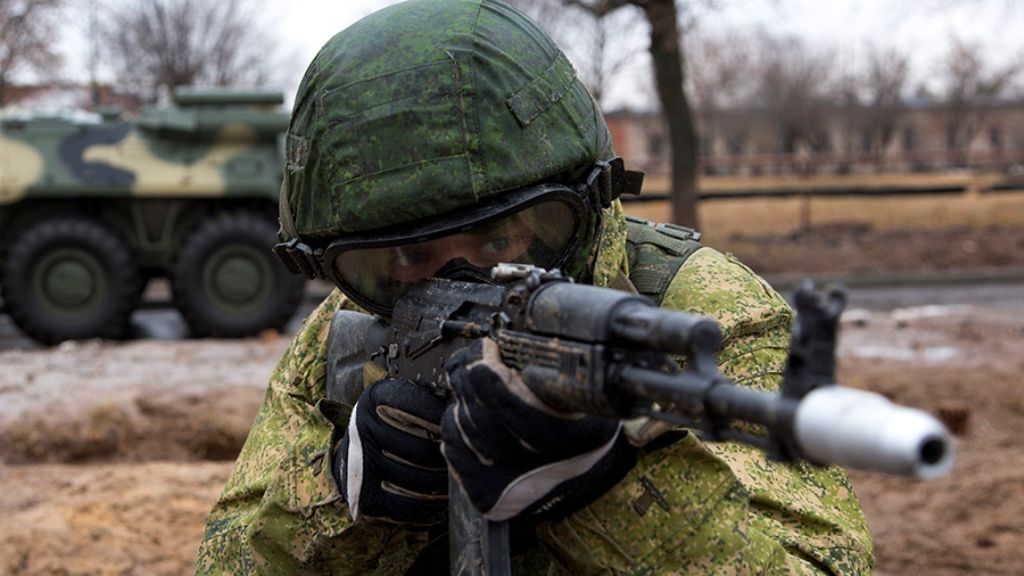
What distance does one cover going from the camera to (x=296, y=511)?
2283 millimetres

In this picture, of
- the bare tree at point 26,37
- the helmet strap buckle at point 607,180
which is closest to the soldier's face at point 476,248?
the helmet strap buckle at point 607,180

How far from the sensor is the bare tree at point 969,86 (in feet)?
120

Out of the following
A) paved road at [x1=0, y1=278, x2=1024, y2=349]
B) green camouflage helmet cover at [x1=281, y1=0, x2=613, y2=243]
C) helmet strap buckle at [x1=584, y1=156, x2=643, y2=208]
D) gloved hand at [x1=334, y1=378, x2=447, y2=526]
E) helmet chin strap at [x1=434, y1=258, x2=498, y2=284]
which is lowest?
paved road at [x1=0, y1=278, x2=1024, y2=349]

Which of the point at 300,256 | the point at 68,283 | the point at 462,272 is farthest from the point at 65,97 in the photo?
the point at 462,272

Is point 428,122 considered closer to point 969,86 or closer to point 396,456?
point 396,456

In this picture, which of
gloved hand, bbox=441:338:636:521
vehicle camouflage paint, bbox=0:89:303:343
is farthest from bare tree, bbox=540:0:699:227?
gloved hand, bbox=441:338:636:521

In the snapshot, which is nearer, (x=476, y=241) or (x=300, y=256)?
(x=476, y=241)

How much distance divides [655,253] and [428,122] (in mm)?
531

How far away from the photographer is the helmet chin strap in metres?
2.15

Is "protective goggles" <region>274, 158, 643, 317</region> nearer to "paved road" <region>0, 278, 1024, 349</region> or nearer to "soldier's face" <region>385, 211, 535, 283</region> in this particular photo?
"soldier's face" <region>385, 211, 535, 283</region>

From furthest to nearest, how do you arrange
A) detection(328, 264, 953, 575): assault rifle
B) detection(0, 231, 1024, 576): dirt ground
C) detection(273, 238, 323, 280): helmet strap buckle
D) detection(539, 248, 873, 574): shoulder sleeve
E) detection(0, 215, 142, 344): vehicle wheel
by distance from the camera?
detection(0, 215, 142, 344): vehicle wheel → detection(0, 231, 1024, 576): dirt ground → detection(273, 238, 323, 280): helmet strap buckle → detection(539, 248, 873, 574): shoulder sleeve → detection(328, 264, 953, 575): assault rifle

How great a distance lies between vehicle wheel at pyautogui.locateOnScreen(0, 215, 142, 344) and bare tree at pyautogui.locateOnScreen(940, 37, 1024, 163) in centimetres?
3026

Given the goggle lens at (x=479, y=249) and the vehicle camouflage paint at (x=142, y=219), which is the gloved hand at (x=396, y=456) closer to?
the goggle lens at (x=479, y=249)

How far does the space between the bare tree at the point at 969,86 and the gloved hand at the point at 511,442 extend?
121 feet
